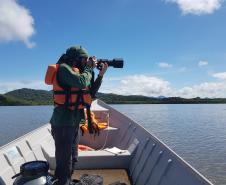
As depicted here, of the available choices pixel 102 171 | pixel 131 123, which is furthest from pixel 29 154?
pixel 131 123

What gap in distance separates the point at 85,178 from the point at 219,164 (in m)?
11.3

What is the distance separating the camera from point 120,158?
6539mm

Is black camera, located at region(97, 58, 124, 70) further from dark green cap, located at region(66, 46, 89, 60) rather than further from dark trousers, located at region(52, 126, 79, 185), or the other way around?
dark trousers, located at region(52, 126, 79, 185)

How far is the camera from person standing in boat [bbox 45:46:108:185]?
397cm

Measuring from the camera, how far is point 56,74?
401 centimetres

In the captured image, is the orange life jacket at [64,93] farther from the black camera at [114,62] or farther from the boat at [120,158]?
the boat at [120,158]

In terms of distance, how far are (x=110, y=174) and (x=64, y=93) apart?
2712mm

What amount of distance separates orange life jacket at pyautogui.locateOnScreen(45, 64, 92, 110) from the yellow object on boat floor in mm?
2124

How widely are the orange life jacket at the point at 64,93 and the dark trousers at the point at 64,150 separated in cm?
32

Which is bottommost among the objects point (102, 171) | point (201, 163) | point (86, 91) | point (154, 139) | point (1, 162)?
point (201, 163)

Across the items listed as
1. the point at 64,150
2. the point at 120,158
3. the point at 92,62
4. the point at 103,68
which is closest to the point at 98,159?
the point at 120,158

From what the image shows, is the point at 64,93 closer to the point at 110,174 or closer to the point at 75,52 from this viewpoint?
the point at 75,52

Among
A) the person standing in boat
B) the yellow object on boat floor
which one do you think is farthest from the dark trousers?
the yellow object on boat floor

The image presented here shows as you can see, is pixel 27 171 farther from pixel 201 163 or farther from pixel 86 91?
pixel 201 163
